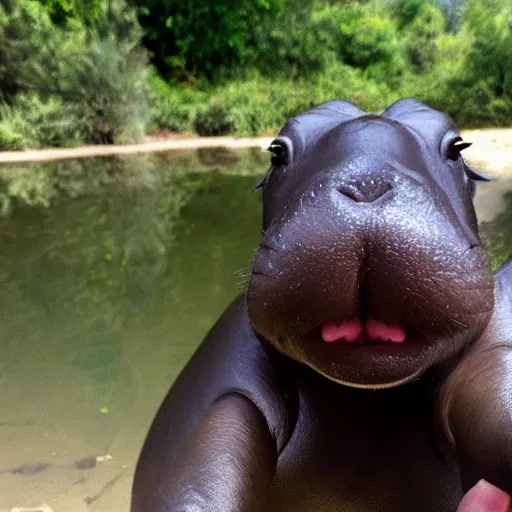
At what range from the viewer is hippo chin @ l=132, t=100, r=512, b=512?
33.5 inches

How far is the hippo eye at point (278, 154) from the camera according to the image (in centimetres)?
118

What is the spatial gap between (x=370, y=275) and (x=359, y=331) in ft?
0.28

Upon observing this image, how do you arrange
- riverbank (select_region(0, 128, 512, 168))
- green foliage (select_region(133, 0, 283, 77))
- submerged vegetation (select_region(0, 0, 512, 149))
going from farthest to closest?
green foliage (select_region(133, 0, 283, 77))
submerged vegetation (select_region(0, 0, 512, 149))
riverbank (select_region(0, 128, 512, 168))

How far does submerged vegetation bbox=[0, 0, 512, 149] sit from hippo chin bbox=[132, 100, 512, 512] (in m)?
13.5

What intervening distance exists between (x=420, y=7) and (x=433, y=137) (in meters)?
27.8

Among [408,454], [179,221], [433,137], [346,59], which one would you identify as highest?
[433,137]

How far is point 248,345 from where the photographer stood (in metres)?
1.17

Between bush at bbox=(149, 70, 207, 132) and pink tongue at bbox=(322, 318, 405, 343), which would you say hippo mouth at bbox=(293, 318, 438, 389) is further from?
bush at bbox=(149, 70, 207, 132)

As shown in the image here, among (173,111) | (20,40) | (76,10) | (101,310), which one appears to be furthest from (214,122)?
(101,310)

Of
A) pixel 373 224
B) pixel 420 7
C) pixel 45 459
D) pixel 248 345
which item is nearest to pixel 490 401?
pixel 373 224

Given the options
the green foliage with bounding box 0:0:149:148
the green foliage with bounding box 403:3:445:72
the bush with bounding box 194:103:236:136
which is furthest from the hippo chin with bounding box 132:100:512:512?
the green foliage with bounding box 403:3:445:72

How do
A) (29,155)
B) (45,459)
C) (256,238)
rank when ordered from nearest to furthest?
1. (45,459)
2. (256,238)
3. (29,155)

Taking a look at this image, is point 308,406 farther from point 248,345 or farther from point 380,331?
point 380,331

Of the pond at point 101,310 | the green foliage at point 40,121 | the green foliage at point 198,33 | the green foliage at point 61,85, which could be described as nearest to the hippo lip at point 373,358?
the pond at point 101,310
